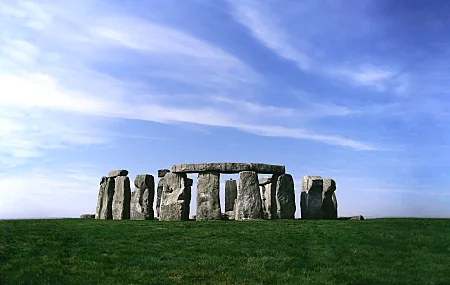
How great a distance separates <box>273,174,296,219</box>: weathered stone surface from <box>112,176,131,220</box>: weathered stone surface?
690 cm

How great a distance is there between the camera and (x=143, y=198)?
21859 millimetres

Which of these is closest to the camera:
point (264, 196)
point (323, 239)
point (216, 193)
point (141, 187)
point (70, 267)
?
point (70, 267)

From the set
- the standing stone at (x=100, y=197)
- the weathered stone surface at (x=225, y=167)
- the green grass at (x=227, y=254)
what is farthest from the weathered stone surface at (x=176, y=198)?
the standing stone at (x=100, y=197)

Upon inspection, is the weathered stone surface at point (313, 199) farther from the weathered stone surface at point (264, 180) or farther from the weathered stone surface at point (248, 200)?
the weathered stone surface at point (248, 200)

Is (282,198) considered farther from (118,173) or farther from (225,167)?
(118,173)

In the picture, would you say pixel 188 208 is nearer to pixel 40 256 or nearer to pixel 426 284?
pixel 40 256

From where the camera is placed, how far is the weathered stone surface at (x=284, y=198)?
823 inches

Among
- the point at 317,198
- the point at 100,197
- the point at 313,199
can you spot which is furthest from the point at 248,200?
the point at 100,197

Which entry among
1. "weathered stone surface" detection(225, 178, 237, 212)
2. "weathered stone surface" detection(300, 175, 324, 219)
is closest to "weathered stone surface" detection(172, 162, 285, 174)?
"weathered stone surface" detection(300, 175, 324, 219)

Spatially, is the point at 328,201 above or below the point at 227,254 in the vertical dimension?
above

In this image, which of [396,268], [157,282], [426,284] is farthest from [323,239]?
[157,282]

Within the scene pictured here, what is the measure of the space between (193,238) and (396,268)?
5.80m

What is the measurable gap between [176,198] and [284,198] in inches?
180

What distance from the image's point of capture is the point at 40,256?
41.6 feet
